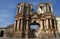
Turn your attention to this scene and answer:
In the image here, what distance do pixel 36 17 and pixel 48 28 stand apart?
526cm

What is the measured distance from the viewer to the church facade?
39112 millimetres

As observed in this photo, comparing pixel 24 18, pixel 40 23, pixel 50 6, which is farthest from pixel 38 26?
pixel 50 6

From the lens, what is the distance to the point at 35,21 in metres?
41.6

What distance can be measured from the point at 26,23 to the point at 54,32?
8.31 metres

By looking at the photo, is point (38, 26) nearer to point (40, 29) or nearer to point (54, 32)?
point (40, 29)

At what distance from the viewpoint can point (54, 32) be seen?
38.7m

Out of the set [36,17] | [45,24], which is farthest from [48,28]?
[36,17]

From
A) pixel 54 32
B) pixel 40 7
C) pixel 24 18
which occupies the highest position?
→ pixel 40 7

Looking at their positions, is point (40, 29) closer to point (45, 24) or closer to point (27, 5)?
point (45, 24)

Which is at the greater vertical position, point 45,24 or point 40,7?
point 40,7

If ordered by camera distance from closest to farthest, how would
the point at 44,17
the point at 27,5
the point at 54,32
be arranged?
1. the point at 54,32
2. the point at 44,17
3. the point at 27,5

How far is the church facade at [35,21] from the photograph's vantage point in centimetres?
3911

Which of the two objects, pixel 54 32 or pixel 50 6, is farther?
pixel 50 6

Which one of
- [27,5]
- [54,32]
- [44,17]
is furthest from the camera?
[27,5]
